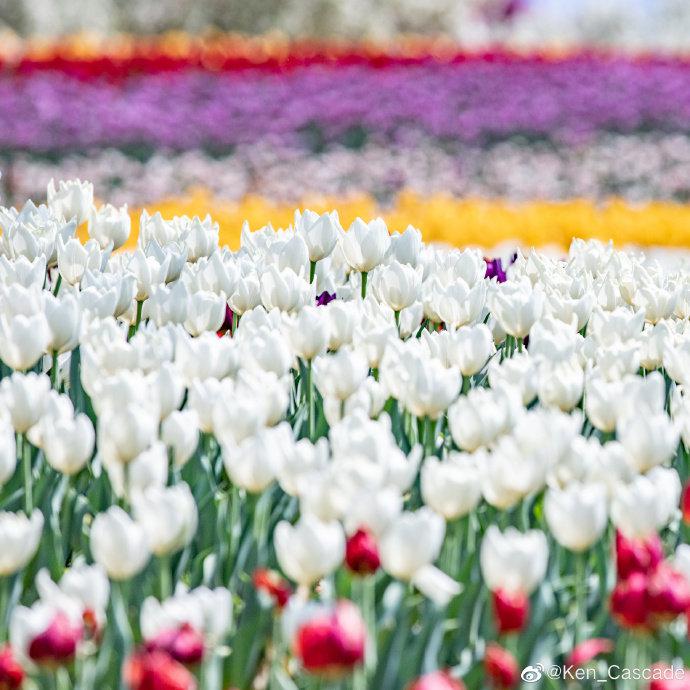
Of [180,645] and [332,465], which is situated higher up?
[332,465]

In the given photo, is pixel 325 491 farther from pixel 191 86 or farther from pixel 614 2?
pixel 614 2

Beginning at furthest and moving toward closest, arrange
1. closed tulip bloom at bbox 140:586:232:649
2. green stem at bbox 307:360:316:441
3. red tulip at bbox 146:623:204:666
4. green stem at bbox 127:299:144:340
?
green stem at bbox 127:299:144:340 → green stem at bbox 307:360:316:441 → closed tulip bloom at bbox 140:586:232:649 → red tulip at bbox 146:623:204:666

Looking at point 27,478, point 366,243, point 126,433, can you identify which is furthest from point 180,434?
point 366,243

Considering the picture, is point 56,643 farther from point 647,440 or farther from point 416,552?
point 647,440

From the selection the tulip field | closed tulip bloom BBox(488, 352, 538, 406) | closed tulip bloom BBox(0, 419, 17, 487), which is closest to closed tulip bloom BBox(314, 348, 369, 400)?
the tulip field

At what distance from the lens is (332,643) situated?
1.49m

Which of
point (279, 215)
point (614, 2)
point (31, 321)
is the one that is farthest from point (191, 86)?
point (614, 2)

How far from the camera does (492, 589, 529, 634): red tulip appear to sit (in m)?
1.66

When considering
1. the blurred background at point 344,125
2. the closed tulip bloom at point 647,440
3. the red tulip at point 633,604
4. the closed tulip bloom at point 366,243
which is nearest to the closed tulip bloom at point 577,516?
the red tulip at point 633,604

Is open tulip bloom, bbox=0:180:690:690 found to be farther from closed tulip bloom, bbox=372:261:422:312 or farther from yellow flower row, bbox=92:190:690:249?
yellow flower row, bbox=92:190:690:249

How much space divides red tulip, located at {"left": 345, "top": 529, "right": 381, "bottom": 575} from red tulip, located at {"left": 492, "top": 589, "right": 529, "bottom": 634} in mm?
175

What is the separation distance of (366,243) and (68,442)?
4.04ft

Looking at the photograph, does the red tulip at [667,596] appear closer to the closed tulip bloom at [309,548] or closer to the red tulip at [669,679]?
the red tulip at [669,679]

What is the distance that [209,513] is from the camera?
2186 millimetres
